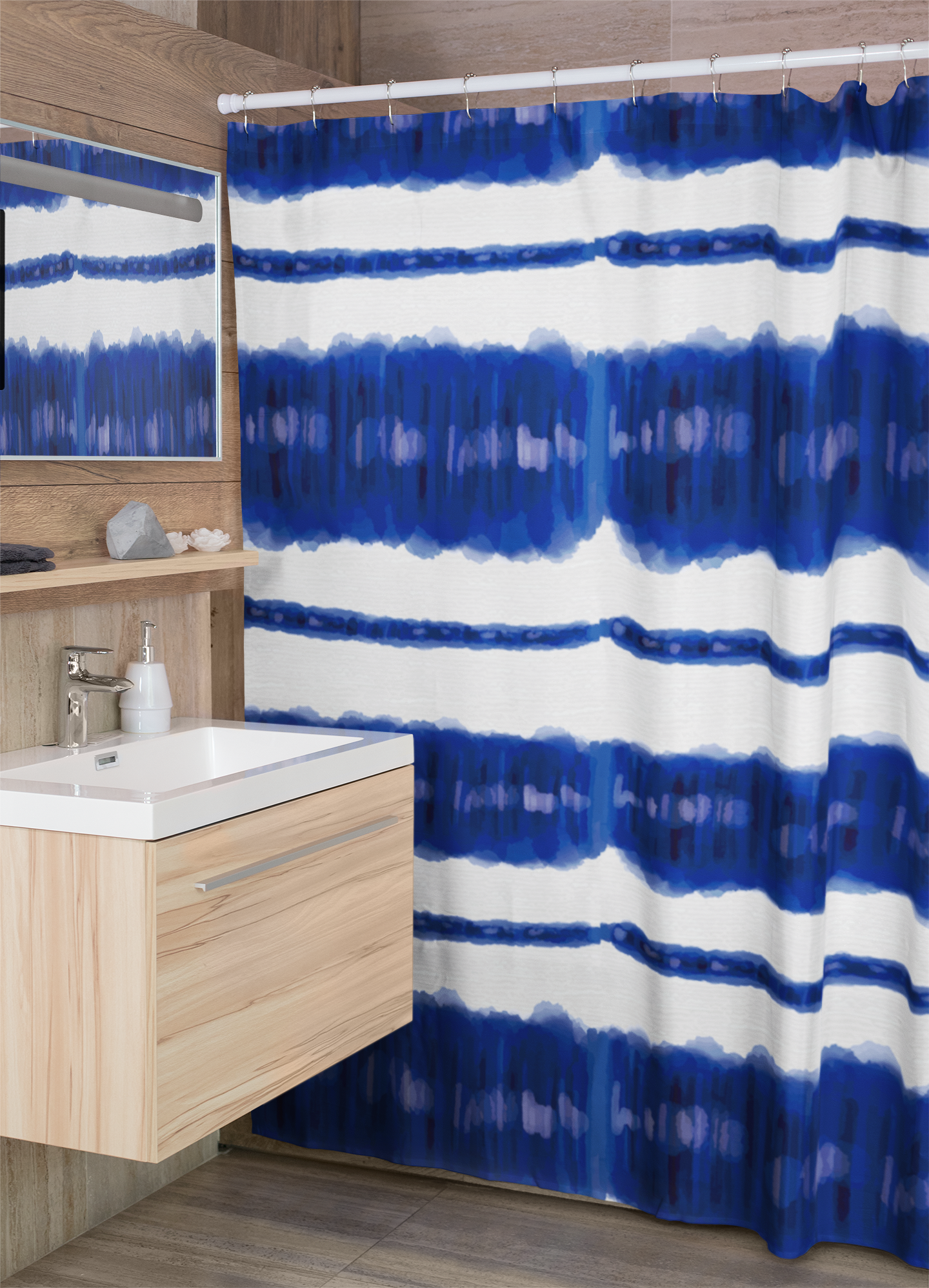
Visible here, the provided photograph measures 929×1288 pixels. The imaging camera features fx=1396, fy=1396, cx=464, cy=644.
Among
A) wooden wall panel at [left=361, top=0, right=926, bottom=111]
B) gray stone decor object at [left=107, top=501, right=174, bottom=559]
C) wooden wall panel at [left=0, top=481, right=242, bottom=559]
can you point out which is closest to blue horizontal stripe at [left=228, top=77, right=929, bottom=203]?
wooden wall panel at [left=361, top=0, right=926, bottom=111]

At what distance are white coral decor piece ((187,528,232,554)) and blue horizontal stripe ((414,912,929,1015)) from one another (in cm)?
80

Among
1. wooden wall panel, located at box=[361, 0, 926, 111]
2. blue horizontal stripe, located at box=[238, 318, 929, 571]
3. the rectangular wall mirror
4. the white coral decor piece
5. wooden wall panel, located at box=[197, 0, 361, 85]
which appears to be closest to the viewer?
the rectangular wall mirror

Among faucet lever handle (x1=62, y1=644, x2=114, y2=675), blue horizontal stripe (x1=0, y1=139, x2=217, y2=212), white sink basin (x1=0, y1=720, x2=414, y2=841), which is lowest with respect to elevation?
white sink basin (x1=0, y1=720, x2=414, y2=841)

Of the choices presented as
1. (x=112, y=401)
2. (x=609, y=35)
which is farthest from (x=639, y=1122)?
(x=609, y=35)

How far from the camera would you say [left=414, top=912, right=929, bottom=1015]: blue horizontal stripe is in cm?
237

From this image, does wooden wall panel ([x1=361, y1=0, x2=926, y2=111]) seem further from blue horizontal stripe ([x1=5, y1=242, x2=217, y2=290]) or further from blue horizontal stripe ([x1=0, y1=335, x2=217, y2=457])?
blue horizontal stripe ([x1=0, y1=335, x2=217, y2=457])

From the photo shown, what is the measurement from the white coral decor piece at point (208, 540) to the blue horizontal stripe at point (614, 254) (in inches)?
19.7

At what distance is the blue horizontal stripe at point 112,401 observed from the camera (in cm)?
221

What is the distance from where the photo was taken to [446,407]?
2.53 metres

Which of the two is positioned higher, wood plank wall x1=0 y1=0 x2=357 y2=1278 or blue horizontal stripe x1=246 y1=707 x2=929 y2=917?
wood plank wall x1=0 y1=0 x2=357 y2=1278

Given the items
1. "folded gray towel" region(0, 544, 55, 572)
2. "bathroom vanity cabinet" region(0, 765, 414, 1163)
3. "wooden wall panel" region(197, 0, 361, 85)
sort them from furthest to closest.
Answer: "wooden wall panel" region(197, 0, 361, 85)
"folded gray towel" region(0, 544, 55, 572)
"bathroom vanity cabinet" region(0, 765, 414, 1163)

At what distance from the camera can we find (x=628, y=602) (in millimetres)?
2461

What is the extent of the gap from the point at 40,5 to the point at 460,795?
1.50 metres

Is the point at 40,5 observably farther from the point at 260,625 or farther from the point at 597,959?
the point at 597,959
